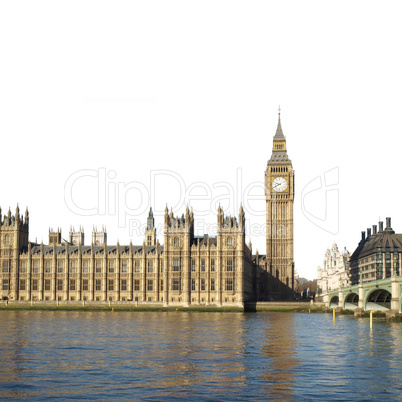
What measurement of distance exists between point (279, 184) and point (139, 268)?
59.4m

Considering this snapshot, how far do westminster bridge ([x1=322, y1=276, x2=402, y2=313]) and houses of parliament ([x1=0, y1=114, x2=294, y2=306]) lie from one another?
23345mm

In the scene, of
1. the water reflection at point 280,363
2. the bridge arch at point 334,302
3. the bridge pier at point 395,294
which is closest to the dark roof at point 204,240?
the bridge arch at point 334,302

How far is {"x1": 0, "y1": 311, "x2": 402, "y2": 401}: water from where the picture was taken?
3850 cm

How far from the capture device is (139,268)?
156250mm

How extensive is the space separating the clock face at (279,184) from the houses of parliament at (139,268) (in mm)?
30070

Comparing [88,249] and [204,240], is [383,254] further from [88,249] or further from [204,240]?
[88,249]

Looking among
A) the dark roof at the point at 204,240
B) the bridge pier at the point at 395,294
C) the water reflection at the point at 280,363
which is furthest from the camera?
the dark roof at the point at 204,240

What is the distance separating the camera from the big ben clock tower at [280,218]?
190m

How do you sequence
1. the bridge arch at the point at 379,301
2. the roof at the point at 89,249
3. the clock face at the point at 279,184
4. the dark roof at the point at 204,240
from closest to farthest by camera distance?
the bridge arch at the point at 379,301 → the dark roof at the point at 204,240 → the roof at the point at 89,249 → the clock face at the point at 279,184

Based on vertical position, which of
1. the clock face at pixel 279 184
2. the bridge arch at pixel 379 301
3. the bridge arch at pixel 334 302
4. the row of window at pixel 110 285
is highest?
the clock face at pixel 279 184

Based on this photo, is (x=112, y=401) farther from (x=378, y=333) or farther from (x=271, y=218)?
(x=271, y=218)

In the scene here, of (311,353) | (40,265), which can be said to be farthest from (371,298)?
(40,265)

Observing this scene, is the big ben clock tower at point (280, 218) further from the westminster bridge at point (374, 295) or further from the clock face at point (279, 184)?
the westminster bridge at point (374, 295)

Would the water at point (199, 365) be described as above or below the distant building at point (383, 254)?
below
